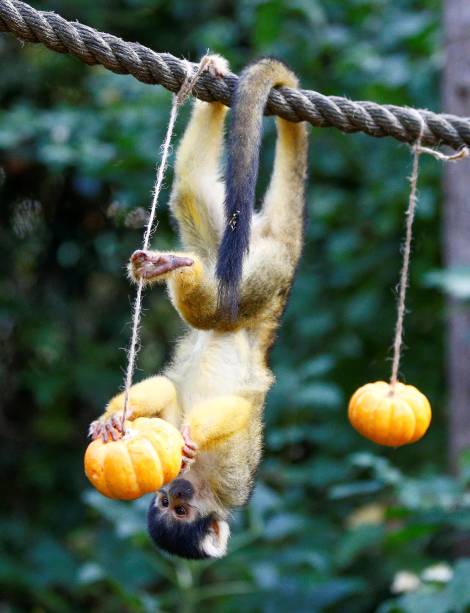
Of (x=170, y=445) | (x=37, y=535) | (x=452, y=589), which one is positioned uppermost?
(x=170, y=445)

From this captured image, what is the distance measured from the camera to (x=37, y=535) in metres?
6.56

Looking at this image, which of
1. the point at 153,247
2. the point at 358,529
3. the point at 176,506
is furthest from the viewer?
the point at 153,247

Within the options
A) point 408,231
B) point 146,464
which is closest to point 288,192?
point 408,231

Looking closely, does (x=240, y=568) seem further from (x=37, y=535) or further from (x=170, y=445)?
(x=170, y=445)

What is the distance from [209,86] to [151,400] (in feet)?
3.98

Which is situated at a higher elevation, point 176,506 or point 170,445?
point 170,445

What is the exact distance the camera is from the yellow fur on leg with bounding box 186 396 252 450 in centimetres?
317

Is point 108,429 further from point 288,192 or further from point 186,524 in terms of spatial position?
point 288,192

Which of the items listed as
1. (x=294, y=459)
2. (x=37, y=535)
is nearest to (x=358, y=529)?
(x=294, y=459)

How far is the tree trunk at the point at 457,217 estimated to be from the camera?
5.46m

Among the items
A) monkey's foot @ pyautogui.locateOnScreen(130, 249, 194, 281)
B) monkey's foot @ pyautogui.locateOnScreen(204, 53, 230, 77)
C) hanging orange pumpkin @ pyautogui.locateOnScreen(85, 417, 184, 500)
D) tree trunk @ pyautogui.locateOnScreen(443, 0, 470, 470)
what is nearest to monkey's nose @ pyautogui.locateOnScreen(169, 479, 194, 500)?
monkey's foot @ pyautogui.locateOnScreen(130, 249, 194, 281)

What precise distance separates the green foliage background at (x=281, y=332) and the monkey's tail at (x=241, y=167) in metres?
1.73

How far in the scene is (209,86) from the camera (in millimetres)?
3092

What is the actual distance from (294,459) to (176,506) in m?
3.00
